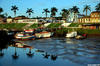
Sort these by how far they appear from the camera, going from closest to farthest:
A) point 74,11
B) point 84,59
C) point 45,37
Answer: point 84,59, point 45,37, point 74,11

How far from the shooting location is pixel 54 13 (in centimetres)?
16012

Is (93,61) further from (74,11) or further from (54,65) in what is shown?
(74,11)

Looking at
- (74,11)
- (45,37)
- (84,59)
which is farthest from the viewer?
(74,11)

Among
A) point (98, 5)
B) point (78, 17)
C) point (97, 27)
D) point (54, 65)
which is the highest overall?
point (98, 5)

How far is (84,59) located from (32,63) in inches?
420

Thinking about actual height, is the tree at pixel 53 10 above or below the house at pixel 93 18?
above

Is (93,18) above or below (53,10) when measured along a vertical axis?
below

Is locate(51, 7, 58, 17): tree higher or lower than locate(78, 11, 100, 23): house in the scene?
higher

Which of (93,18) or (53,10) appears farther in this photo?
(53,10)

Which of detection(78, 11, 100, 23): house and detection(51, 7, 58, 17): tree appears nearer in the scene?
detection(78, 11, 100, 23): house

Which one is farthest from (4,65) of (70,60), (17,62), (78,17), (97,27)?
(78,17)

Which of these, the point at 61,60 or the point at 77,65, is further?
the point at 61,60

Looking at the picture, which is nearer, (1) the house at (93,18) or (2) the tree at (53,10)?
(1) the house at (93,18)

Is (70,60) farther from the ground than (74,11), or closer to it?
closer to it
